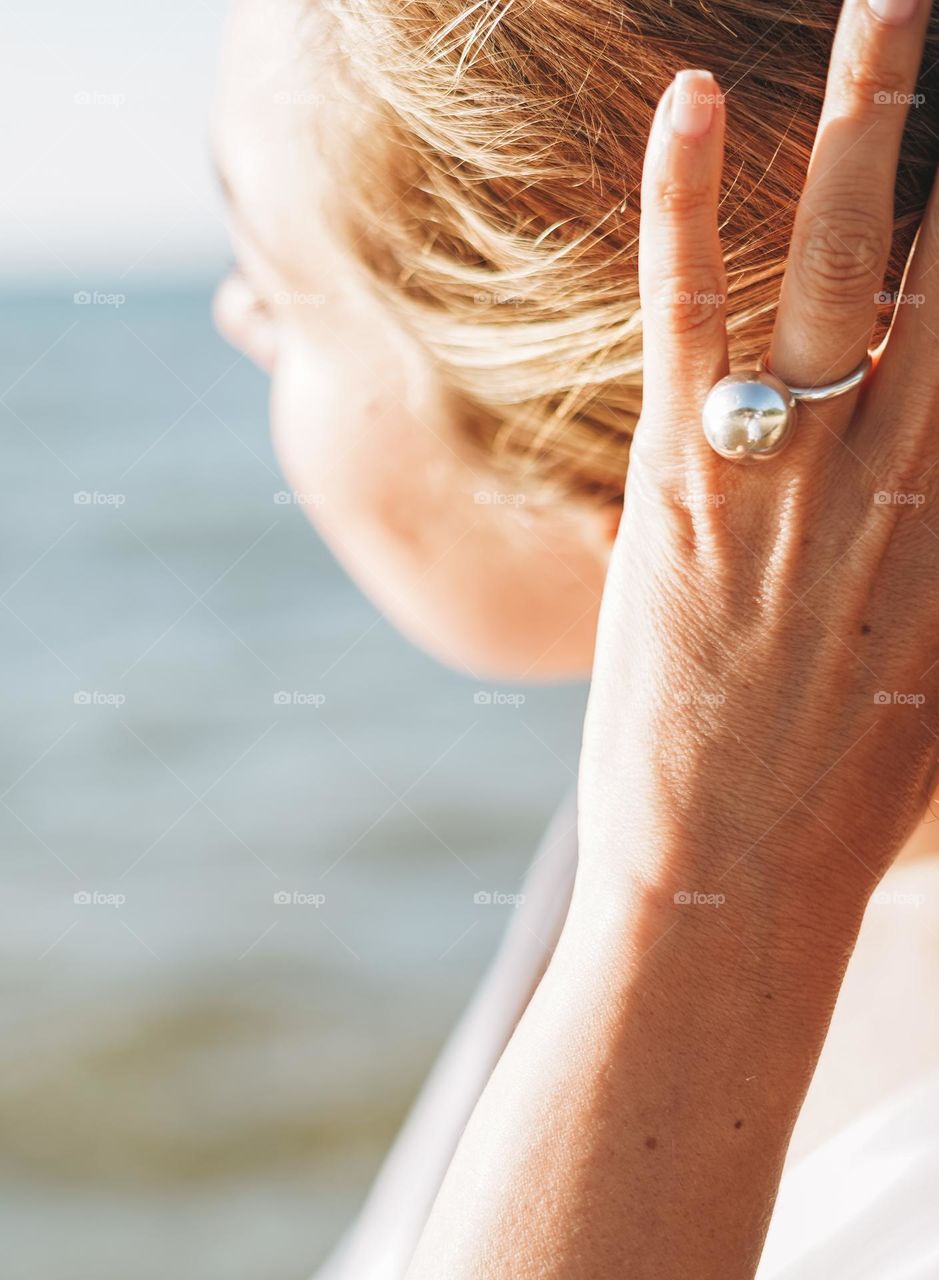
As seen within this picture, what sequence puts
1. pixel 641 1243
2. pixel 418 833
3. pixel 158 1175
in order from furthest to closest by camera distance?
pixel 418 833
pixel 158 1175
pixel 641 1243

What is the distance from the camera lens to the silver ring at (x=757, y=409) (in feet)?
3.72

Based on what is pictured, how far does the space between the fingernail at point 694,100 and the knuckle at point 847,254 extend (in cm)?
14

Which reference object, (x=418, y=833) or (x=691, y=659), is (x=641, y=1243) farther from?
(x=418, y=833)

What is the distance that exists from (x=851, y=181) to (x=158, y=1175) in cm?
420

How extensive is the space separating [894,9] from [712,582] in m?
0.50

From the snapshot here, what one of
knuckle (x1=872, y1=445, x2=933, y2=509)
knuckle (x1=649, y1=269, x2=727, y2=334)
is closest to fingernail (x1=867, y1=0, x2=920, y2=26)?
knuckle (x1=649, y1=269, x2=727, y2=334)

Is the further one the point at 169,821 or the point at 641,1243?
the point at 169,821

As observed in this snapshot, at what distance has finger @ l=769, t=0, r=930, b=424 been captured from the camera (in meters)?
1.07

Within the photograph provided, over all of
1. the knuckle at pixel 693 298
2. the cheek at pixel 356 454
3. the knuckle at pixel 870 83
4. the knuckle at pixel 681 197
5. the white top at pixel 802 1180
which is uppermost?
the knuckle at pixel 870 83

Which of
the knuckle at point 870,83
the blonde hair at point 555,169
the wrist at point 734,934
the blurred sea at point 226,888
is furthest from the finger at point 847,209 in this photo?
the blurred sea at point 226,888

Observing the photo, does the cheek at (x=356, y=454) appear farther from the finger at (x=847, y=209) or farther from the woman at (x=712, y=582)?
the finger at (x=847, y=209)

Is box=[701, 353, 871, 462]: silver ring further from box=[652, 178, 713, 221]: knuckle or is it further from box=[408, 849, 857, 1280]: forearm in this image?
box=[408, 849, 857, 1280]: forearm

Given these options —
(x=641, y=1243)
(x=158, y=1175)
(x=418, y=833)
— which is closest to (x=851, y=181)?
(x=641, y=1243)

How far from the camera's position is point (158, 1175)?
4.40 meters
